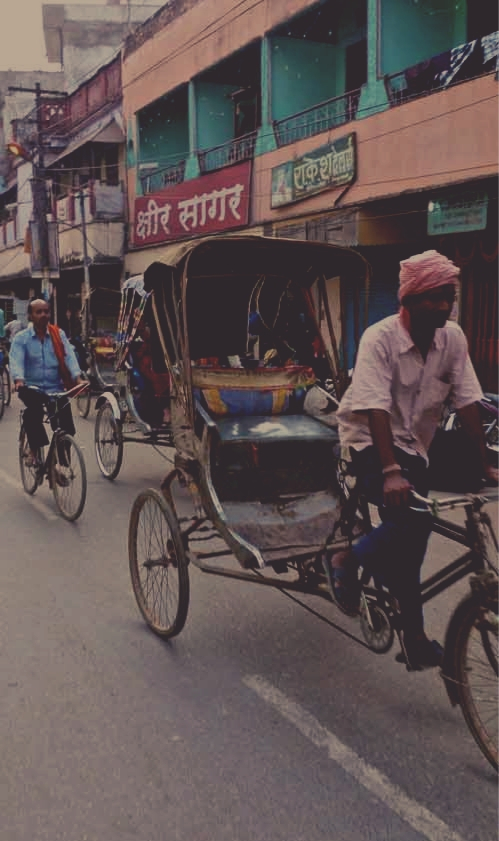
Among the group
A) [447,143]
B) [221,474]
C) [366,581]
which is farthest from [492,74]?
[366,581]

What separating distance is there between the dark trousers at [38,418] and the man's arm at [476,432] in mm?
4070

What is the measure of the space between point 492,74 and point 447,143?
990 millimetres

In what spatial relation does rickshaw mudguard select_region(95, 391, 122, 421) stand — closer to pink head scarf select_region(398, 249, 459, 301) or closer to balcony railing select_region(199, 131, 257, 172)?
pink head scarf select_region(398, 249, 459, 301)

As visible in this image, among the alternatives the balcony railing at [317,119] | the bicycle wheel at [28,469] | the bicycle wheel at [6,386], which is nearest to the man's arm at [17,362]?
the bicycle wheel at [28,469]

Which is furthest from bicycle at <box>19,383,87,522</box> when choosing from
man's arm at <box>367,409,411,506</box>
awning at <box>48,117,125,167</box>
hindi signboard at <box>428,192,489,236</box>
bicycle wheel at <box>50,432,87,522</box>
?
awning at <box>48,117,125,167</box>

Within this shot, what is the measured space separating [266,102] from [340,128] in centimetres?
Result: 262

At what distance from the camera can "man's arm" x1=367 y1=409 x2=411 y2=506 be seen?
2.75 meters

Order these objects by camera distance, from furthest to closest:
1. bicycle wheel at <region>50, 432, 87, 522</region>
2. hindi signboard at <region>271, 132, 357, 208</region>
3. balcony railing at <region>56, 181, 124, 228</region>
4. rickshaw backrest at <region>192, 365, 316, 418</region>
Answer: balcony railing at <region>56, 181, 124, 228</region>, hindi signboard at <region>271, 132, 357, 208</region>, bicycle wheel at <region>50, 432, 87, 522</region>, rickshaw backrest at <region>192, 365, 316, 418</region>

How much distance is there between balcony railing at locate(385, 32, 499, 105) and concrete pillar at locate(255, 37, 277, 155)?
3.31 metres

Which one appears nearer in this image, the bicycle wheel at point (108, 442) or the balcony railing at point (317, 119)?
the bicycle wheel at point (108, 442)

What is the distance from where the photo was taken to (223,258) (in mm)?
4691

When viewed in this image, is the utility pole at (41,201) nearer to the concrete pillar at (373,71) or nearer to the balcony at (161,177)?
the balcony at (161,177)

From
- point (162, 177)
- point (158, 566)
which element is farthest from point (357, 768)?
point (162, 177)

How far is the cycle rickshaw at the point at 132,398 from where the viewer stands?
7.78 meters
